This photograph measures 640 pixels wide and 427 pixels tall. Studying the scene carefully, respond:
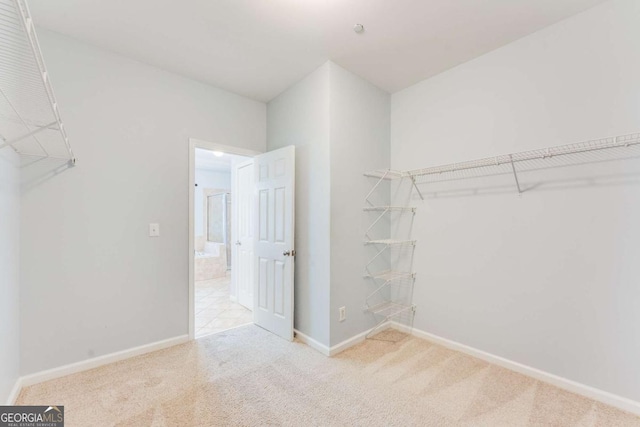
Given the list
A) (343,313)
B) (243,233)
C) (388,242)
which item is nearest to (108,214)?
(243,233)

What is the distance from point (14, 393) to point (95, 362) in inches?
18.0

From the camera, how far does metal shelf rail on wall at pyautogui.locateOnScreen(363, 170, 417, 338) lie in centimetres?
285

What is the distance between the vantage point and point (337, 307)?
2523mm

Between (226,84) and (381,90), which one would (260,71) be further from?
(381,90)

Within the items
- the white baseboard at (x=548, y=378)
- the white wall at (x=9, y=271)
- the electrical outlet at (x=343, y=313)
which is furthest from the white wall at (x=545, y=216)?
the white wall at (x=9, y=271)

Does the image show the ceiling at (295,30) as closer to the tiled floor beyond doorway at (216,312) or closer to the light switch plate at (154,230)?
the light switch plate at (154,230)

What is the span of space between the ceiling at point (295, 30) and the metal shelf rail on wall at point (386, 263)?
1145 mm

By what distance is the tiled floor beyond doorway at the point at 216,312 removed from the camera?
3115 mm

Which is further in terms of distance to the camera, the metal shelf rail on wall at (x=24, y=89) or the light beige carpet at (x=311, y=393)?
the light beige carpet at (x=311, y=393)

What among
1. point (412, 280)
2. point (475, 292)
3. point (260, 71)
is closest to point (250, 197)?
point (260, 71)

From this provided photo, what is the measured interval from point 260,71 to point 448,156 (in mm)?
2011

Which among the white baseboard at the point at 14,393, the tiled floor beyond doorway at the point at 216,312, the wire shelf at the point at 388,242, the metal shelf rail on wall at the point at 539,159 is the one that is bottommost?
the tiled floor beyond doorway at the point at 216,312

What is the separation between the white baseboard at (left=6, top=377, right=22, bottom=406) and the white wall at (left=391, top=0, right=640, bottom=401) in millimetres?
3231

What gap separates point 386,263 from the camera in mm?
3047
